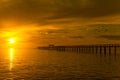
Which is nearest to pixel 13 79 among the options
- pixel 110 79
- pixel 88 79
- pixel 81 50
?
pixel 88 79

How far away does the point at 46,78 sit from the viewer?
1868 inches

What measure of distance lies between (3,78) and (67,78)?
454 inches

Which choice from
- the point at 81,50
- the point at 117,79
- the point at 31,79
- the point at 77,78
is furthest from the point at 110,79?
the point at 81,50

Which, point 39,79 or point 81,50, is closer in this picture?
point 39,79

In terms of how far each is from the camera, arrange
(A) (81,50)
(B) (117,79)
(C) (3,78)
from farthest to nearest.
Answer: (A) (81,50) → (C) (3,78) → (B) (117,79)

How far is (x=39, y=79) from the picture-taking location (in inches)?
1823

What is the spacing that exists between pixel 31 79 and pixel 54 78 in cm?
403

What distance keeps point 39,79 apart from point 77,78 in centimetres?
666

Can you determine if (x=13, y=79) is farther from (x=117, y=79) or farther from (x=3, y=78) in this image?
(x=117, y=79)

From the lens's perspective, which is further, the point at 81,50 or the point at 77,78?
the point at 81,50

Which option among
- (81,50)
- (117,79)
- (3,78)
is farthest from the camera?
(81,50)

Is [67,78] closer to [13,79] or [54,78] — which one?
[54,78]

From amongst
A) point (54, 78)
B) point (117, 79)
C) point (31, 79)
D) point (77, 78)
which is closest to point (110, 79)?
point (117, 79)

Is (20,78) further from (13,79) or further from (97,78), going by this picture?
(97,78)
